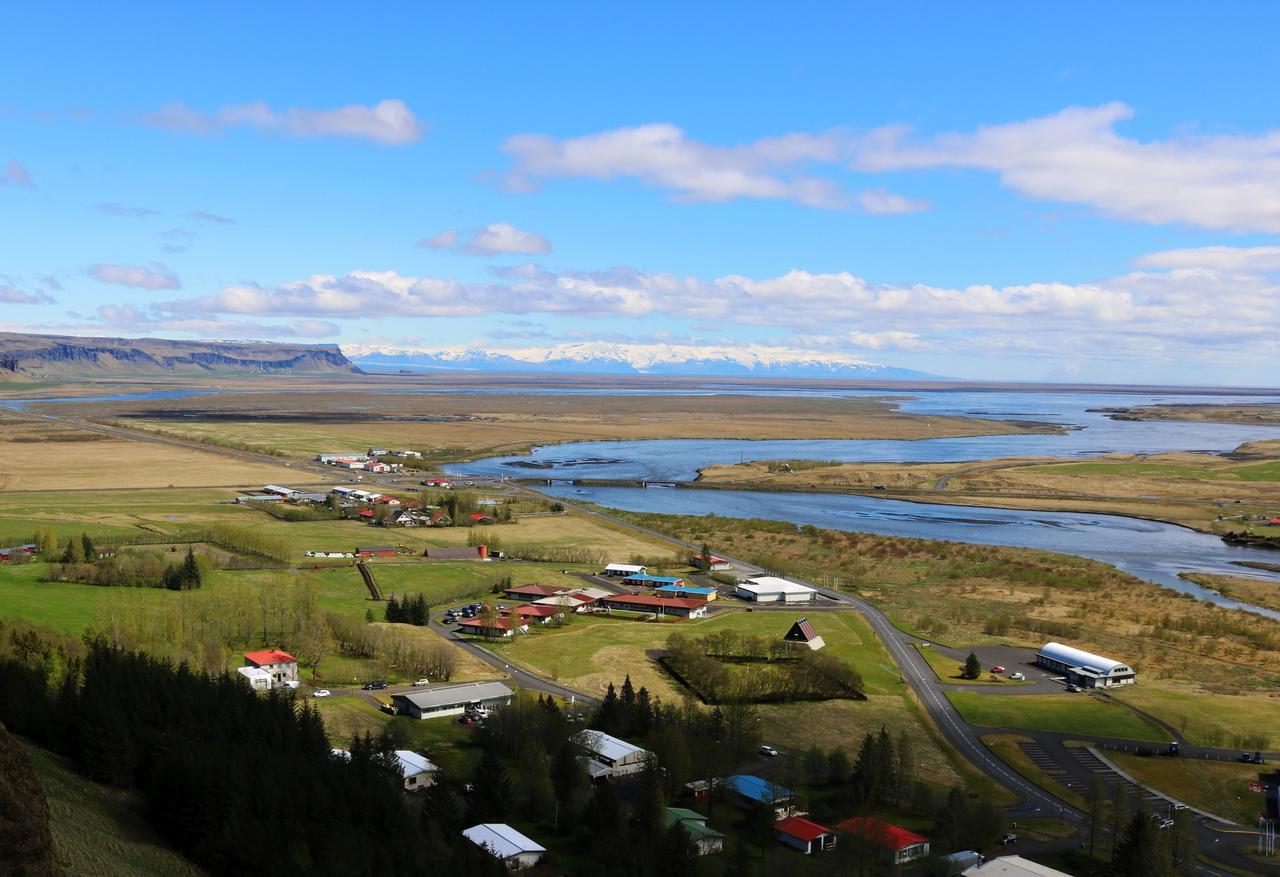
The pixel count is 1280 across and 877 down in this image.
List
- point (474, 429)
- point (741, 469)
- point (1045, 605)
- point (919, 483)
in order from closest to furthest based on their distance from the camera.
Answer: point (1045, 605) → point (919, 483) → point (741, 469) → point (474, 429)

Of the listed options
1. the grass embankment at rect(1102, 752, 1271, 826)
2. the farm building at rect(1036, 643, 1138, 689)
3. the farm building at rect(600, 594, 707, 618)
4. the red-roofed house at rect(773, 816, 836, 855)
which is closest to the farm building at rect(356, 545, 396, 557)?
the farm building at rect(600, 594, 707, 618)

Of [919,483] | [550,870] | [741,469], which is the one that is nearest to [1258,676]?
[550,870]

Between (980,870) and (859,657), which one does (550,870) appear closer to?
(980,870)

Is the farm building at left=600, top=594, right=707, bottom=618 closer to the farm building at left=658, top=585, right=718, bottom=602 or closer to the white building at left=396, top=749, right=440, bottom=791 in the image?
the farm building at left=658, top=585, right=718, bottom=602

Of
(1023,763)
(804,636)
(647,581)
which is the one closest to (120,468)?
(647,581)

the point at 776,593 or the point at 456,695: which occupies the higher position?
the point at 776,593

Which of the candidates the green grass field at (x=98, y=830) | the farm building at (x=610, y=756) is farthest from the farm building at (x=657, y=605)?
the green grass field at (x=98, y=830)

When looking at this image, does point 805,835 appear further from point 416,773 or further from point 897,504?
point 897,504
